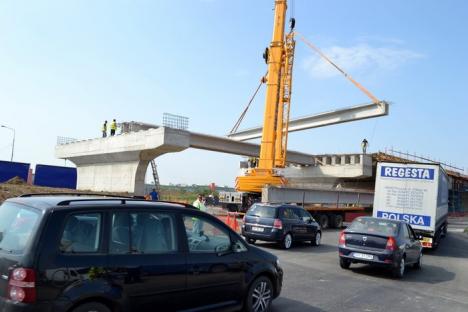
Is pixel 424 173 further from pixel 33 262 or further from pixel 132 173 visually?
pixel 132 173

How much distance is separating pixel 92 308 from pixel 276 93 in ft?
79.6

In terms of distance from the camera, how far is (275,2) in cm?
2905

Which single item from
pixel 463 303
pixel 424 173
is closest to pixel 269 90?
pixel 424 173

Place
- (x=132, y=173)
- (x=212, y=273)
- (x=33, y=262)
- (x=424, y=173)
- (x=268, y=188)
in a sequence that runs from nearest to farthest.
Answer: (x=33, y=262) < (x=212, y=273) < (x=424, y=173) < (x=268, y=188) < (x=132, y=173)

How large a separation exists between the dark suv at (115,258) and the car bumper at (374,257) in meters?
5.92

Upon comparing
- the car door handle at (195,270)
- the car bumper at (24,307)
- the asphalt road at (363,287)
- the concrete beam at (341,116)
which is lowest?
the asphalt road at (363,287)

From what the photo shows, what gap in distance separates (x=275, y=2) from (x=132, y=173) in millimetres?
18061

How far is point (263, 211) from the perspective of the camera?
16219 mm

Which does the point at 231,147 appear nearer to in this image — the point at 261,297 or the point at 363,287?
the point at 363,287

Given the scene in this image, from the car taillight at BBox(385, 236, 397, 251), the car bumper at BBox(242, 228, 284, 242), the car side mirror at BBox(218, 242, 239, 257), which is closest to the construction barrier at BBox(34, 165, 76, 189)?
the car bumper at BBox(242, 228, 284, 242)

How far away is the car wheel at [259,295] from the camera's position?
21.6ft

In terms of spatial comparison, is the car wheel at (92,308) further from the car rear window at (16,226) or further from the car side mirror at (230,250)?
the car side mirror at (230,250)

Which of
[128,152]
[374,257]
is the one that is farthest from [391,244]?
[128,152]

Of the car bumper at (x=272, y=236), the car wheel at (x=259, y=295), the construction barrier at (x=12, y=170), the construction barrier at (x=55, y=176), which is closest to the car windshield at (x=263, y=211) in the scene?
the car bumper at (x=272, y=236)
